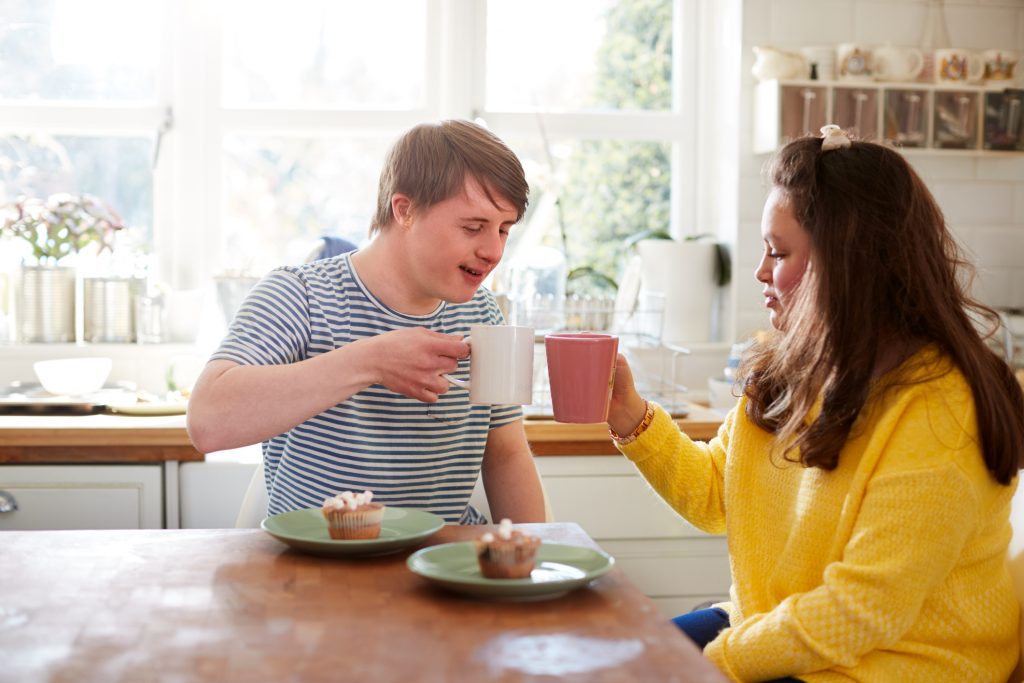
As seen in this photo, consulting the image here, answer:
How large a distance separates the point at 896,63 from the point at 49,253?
2.11 meters

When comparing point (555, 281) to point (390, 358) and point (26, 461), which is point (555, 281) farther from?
point (390, 358)

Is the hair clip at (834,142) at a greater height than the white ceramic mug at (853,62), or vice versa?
the white ceramic mug at (853,62)

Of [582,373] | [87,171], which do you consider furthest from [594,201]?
[582,373]

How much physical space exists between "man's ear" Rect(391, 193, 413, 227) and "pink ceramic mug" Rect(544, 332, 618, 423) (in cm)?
30

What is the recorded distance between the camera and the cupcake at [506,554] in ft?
3.61

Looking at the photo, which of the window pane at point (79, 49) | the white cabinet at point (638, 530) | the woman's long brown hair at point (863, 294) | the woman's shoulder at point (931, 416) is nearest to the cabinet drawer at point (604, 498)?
the white cabinet at point (638, 530)

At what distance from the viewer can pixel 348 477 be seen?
1573 mm

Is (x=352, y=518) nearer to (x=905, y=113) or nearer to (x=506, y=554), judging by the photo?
(x=506, y=554)

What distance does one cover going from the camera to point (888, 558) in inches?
47.4

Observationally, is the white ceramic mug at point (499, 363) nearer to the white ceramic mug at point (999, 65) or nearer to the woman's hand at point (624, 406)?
the woman's hand at point (624, 406)

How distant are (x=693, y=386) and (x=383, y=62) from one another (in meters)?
1.17

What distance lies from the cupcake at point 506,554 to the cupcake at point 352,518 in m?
0.17

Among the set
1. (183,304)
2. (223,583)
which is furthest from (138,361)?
(223,583)

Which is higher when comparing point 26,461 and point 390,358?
point 390,358
